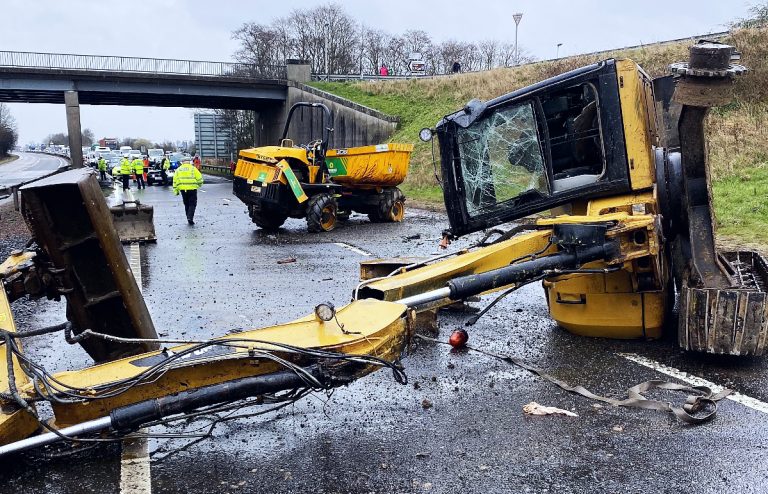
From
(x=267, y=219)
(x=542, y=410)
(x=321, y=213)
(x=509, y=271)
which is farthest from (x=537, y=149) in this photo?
(x=267, y=219)

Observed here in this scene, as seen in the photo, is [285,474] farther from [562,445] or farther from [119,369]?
[562,445]

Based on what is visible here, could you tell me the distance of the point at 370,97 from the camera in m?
41.3

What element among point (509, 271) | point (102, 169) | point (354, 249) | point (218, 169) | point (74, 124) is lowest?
point (354, 249)

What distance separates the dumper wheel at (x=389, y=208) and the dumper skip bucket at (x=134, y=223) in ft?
18.9

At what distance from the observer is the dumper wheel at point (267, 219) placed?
51.5 ft

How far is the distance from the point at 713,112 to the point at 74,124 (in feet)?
109

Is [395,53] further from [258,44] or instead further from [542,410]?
[542,410]

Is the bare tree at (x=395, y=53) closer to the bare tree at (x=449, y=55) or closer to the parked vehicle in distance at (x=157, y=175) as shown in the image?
the bare tree at (x=449, y=55)

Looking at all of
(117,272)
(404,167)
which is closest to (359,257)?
(404,167)

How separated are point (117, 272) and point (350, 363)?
65.0 inches

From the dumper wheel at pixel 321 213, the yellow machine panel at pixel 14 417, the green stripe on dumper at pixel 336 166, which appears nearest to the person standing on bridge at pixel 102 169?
the green stripe on dumper at pixel 336 166

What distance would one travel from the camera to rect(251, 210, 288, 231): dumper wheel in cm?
1570

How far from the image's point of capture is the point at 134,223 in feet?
45.0

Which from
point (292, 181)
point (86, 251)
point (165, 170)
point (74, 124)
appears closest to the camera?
point (86, 251)
